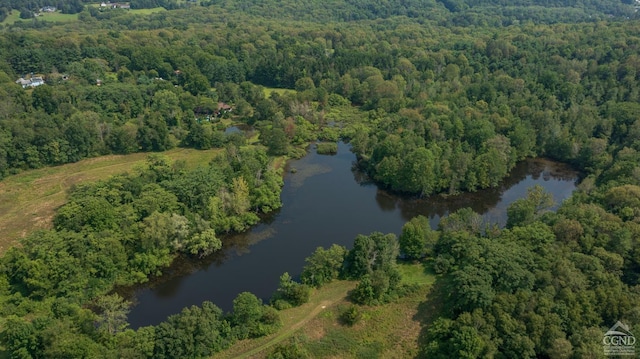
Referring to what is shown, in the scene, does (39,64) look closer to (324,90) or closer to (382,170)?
(324,90)

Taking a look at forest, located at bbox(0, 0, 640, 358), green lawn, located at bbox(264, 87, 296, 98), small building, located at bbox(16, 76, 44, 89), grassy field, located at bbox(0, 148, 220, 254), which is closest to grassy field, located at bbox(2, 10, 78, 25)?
forest, located at bbox(0, 0, 640, 358)

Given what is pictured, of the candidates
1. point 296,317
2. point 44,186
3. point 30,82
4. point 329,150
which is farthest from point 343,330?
point 30,82

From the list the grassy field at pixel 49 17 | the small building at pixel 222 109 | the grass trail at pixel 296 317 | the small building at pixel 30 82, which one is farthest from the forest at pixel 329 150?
the grassy field at pixel 49 17

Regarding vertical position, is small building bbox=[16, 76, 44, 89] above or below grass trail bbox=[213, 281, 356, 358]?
above

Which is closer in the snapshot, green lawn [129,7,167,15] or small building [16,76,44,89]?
small building [16,76,44,89]

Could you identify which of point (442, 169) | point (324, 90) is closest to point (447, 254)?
point (442, 169)

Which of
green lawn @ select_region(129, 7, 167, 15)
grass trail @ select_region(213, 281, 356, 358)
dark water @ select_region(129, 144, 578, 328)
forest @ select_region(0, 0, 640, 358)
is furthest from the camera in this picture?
green lawn @ select_region(129, 7, 167, 15)

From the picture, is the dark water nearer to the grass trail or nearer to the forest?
the forest

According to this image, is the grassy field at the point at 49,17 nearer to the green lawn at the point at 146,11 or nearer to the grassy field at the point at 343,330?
the green lawn at the point at 146,11
